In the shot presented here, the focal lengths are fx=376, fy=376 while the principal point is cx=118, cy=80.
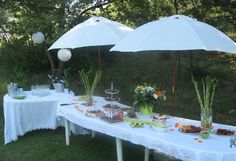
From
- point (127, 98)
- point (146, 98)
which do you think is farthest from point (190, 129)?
point (127, 98)

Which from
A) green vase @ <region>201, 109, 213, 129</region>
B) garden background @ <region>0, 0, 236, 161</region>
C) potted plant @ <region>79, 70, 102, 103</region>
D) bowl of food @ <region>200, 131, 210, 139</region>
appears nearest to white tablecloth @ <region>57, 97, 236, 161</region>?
bowl of food @ <region>200, 131, 210, 139</region>

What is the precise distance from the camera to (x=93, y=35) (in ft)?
15.5

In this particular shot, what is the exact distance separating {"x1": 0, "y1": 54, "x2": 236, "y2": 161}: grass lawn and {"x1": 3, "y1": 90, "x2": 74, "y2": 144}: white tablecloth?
0.52 feet

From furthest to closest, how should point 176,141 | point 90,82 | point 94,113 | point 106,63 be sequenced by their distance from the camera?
point 106,63 → point 90,82 → point 94,113 → point 176,141

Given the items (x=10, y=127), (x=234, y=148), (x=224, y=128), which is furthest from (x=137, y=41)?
(x=10, y=127)

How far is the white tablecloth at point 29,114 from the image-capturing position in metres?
5.13

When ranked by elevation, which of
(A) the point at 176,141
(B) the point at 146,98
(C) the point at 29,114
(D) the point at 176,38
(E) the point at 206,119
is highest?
(D) the point at 176,38

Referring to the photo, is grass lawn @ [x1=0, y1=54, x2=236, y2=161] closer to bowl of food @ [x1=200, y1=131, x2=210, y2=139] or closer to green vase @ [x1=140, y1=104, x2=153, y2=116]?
green vase @ [x1=140, y1=104, x2=153, y2=116]

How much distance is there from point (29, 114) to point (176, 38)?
2.66 metres

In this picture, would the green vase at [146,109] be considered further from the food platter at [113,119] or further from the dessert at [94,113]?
the dessert at [94,113]

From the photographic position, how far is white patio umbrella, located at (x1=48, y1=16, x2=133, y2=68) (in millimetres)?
4602

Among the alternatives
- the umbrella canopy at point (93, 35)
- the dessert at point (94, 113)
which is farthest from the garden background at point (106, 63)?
the umbrella canopy at point (93, 35)

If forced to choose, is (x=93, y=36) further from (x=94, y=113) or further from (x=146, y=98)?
(x=146, y=98)

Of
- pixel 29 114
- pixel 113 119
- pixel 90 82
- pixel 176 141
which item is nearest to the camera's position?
pixel 176 141
